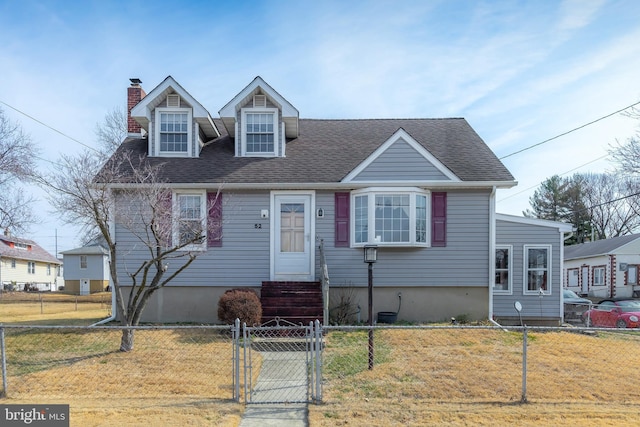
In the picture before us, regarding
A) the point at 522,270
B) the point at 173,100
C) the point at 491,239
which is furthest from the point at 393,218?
the point at 173,100

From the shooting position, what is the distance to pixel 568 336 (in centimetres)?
1141

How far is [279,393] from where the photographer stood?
21.9 ft

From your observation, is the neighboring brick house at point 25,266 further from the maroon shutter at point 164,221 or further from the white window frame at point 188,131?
the maroon shutter at point 164,221

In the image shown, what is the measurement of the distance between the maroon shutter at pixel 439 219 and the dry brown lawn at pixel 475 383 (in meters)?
2.97

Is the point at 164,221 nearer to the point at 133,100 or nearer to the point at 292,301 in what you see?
the point at 292,301

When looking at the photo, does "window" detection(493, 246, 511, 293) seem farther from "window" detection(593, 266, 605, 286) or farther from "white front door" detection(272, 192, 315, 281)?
"window" detection(593, 266, 605, 286)

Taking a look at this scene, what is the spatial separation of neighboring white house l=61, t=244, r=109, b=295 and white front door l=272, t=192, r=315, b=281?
27.5 metres

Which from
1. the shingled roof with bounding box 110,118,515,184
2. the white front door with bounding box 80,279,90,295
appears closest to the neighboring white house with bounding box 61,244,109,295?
the white front door with bounding box 80,279,90,295

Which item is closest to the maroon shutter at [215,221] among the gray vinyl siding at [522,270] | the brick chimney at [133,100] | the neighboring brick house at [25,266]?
the brick chimney at [133,100]

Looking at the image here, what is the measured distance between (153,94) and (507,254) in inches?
463

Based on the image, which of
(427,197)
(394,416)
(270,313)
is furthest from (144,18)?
(394,416)

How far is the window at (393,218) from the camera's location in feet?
39.3

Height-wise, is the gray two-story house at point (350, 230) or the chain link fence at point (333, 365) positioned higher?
the gray two-story house at point (350, 230)

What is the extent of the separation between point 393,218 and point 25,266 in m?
40.1
